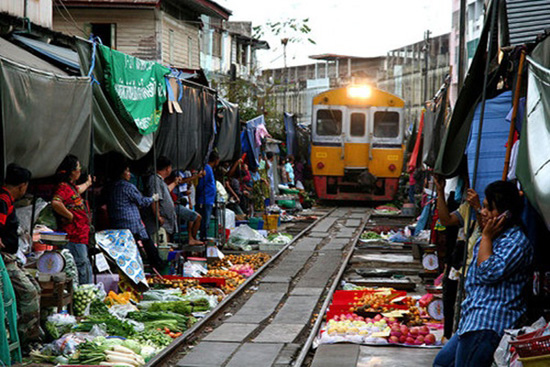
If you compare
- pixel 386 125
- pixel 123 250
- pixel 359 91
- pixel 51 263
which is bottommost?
pixel 123 250

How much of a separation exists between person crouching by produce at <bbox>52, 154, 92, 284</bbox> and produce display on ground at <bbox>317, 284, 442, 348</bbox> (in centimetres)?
280

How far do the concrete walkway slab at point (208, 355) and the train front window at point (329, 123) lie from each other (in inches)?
716

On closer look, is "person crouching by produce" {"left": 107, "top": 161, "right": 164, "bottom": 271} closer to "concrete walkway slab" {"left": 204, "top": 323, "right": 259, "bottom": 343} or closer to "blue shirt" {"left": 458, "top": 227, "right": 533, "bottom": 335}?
"concrete walkway slab" {"left": 204, "top": 323, "right": 259, "bottom": 343}

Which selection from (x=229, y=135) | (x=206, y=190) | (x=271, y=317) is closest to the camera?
(x=271, y=317)

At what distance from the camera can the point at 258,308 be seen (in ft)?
35.0

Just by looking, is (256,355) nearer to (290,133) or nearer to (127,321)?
(127,321)

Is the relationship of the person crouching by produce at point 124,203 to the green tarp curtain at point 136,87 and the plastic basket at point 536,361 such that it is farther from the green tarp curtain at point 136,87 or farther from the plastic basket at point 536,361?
the plastic basket at point 536,361

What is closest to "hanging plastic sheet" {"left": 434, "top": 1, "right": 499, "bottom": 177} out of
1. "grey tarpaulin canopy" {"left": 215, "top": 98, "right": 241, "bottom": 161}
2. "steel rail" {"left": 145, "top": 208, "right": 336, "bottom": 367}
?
"steel rail" {"left": 145, "top": 208, "right": 336, "bottom": 367}

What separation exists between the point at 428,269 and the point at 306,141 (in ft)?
79.6

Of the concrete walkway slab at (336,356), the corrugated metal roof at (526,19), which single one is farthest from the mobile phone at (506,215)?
the concrete walkway slab at (336,356)

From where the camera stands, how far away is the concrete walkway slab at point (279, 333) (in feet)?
29.2

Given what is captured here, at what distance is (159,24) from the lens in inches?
1013

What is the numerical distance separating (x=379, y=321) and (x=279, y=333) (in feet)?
3.64

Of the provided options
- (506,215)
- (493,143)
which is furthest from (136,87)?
(506,215)
